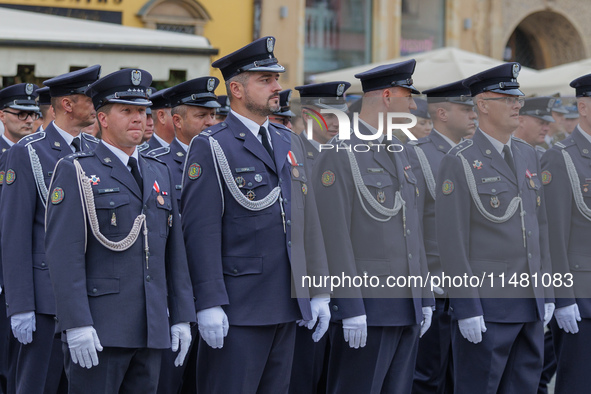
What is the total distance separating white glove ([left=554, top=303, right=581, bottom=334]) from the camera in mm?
5348

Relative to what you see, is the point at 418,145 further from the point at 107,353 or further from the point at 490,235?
the point at 107,353

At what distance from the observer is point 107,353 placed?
13.7 ft

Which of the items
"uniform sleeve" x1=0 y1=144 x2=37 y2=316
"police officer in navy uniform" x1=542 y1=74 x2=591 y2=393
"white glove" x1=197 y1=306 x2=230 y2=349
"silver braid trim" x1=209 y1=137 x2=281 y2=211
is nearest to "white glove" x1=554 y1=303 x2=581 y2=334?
"police officer in navy uniform" x1=542 y1=74 x2=591 y2=393

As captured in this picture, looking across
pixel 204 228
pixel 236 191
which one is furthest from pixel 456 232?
pixel 204 228

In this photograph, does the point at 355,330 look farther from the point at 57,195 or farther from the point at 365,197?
the point at 57,195

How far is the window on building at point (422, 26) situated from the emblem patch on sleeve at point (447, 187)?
45.5 feet

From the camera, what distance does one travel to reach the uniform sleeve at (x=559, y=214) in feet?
17.6

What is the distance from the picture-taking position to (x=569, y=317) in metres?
5.35

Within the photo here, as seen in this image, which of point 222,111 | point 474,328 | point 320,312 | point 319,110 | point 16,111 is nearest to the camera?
point 320,312

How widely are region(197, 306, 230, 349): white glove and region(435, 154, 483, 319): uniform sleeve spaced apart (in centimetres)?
130

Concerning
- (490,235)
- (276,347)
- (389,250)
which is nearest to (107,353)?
(276,347)

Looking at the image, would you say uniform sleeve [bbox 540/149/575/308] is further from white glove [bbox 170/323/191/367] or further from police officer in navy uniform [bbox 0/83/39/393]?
police officer in navy uniform [bbox 0/83/39/393]

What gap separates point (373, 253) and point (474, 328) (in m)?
0.66

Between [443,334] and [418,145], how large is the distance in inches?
48.1
